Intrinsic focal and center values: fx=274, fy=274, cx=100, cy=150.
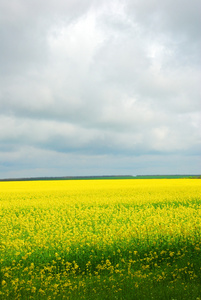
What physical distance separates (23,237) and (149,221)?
5585 mm

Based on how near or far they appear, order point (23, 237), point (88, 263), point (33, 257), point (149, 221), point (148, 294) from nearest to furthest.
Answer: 1. point (148, 294)
2. point (88, 263)
3. point (33, 257)
4. point (23, 237)
5. point (149, 221)

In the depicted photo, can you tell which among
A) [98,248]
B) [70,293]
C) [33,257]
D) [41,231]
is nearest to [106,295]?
[70,293]

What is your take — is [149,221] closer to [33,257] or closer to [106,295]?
[33,257]

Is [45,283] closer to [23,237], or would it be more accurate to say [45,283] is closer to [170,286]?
[170,286]

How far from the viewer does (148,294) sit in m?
6.16

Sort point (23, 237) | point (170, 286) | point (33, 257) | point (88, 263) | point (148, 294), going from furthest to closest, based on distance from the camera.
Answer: point (23, 237), point (33, 257), point (88, 263), point (170, 286), point (148, 294)

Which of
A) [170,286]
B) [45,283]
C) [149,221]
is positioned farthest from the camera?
[149,221]

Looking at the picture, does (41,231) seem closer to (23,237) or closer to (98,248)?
(23,237)

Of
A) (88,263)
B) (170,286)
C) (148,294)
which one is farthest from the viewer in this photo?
(88,263)

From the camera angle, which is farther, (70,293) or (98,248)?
(98,248)

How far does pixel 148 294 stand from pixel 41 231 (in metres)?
6.81

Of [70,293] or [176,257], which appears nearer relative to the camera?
[70,293]

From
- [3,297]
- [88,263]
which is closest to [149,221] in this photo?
[88,263]

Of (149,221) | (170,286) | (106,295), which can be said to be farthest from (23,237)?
(170,286)
